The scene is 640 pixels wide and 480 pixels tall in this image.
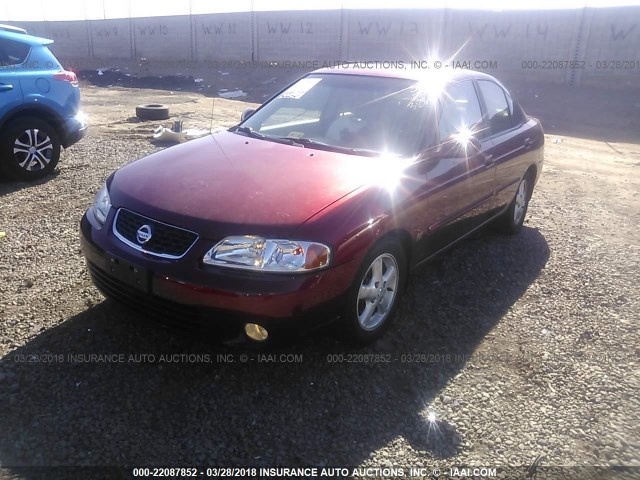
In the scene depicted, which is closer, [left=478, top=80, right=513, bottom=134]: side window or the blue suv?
[left=478, top=80, right=513, bottom=134]: side window

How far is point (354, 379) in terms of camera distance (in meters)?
3.04

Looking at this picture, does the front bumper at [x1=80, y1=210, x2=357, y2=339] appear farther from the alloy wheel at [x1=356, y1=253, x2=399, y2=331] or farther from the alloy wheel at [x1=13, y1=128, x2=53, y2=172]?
the alloy wheel at [x1=13, y1=128, x2=53, y2=172]

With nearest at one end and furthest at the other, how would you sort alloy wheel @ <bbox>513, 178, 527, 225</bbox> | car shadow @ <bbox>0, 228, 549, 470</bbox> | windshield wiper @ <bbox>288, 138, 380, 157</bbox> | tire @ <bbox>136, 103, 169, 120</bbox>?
car shadow @ <bbox>0, 228, 549, 470</bbox> → windshield wiper @ <bbox>288, 138, 380, 157</bbox> → alloy wheel @ <bbox>513, 178, 527, 225</bbox> → tire @ <bbox>136, 103, 169, 120</bbox>

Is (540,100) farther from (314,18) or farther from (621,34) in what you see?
(314,18)

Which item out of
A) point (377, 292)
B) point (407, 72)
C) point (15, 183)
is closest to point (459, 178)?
point (407, 72)

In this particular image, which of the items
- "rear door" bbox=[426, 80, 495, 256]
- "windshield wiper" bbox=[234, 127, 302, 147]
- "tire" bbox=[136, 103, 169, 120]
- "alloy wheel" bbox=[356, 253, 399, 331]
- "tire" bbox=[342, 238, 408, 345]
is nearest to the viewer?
"tire" bbox=[342, 238, 408, 345]

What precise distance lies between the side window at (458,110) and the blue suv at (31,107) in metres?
4.71

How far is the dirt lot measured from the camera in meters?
2.53

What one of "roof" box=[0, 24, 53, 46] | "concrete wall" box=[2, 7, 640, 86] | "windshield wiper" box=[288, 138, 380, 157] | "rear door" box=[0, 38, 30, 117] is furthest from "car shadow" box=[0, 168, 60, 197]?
"concrete wall" box=[2, 7, 640, 86]

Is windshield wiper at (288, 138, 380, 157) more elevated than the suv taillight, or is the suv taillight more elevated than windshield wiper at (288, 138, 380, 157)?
windshield wiper at (288, 138, 380, 157)

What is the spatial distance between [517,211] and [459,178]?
1.83 meters

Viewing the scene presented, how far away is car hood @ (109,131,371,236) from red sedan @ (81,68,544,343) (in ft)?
0.04

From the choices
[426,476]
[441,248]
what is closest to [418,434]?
[426,476]

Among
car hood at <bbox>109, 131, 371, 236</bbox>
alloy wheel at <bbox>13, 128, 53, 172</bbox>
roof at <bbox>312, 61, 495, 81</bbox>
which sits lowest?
alloy wheel at <bbox>13, 128, 53, 172</bbox>
